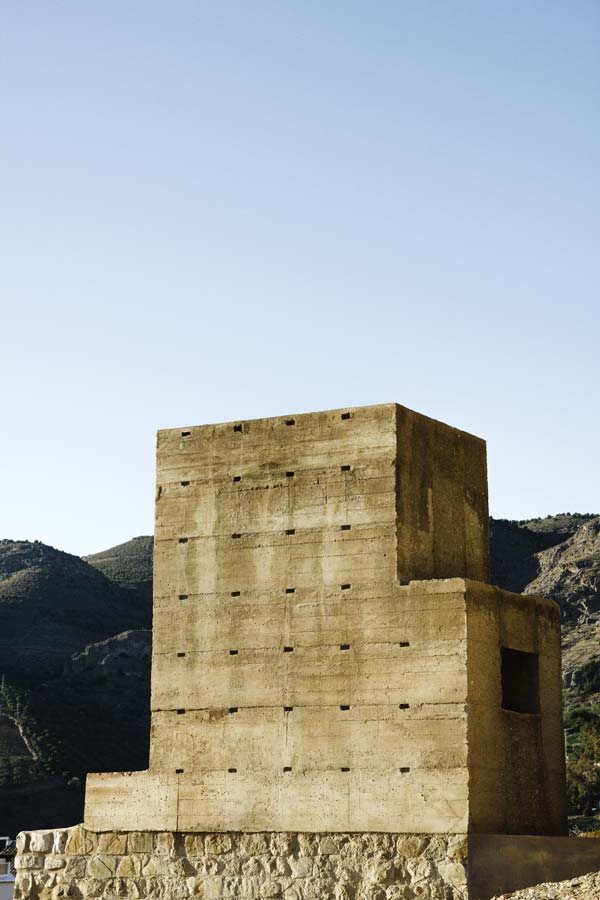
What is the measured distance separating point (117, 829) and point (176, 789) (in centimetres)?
88

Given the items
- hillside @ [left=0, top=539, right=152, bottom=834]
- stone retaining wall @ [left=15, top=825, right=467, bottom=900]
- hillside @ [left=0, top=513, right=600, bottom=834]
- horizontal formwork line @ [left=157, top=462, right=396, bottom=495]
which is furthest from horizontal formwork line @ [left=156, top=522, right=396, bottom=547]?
hillside @ [left=0, top=539, right=152, bottom=834]

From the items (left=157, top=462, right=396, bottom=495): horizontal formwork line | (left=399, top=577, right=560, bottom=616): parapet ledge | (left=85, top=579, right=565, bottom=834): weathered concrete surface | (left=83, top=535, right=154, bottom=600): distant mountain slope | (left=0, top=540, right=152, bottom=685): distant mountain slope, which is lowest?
(left=85, top=579, right=565, bottom=834): weathered concrete surface

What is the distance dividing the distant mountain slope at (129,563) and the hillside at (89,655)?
49cm

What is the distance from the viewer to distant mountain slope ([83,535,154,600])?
96.9 metres

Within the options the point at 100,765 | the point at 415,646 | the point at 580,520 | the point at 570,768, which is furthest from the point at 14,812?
the point at 415,646

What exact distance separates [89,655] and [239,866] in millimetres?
59164

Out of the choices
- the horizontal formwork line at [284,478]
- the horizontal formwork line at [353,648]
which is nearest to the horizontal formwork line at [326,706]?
the horizontal formwork line at [353,648]

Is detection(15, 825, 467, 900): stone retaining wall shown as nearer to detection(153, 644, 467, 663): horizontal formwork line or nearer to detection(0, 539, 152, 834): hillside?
detection(153, 644, 467, 663): horizontal formwork line

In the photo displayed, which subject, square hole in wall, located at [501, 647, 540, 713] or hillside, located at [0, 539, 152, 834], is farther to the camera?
hillside, located at [0, 539, 152, 834]

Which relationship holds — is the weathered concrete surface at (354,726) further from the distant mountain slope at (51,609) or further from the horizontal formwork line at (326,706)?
the distant mountain slope at (51,609)

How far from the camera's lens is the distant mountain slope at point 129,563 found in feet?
318

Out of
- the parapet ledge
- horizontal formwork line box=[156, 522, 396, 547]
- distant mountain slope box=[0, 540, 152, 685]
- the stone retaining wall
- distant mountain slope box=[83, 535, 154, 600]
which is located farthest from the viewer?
distant mountain slope box=[83, 535, 154, 600]

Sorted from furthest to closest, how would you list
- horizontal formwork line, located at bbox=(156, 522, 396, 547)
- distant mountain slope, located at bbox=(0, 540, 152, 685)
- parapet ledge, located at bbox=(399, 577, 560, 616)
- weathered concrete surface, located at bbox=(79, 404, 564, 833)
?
distant mountain slope, located at bbox=(0, 540, 152, 685) < horizontal formwork line, located at bbox=(156, 522, 396, 547) < parapet ledge, located at bbox=(399, 577, 560, 616) < weathered concrete surface, located at bbox=(79, 404, 564, 833)

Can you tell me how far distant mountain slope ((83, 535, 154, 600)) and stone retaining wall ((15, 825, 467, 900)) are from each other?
74748mm
